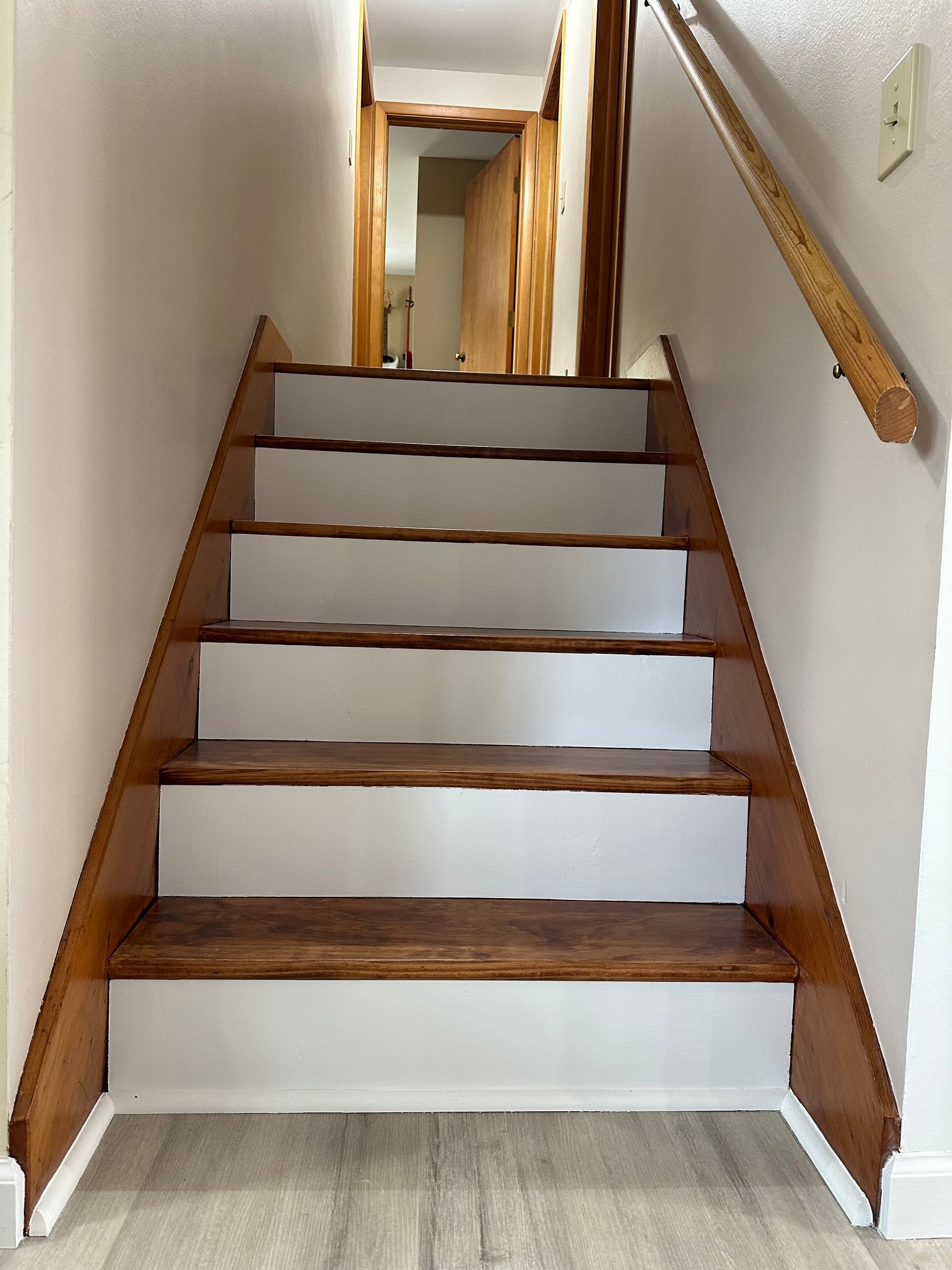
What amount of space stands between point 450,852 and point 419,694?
0.97 feet

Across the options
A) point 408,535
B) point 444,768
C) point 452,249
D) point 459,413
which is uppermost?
point 452,249

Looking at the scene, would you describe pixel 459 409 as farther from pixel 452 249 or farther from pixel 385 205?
pixel 452 249

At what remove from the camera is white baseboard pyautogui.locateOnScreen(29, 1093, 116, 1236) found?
946mm

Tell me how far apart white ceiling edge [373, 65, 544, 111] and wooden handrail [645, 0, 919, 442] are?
180 inches

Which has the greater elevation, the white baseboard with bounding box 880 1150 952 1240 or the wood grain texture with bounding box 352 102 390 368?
the wood grain texture with bounding box 352 102 390 368

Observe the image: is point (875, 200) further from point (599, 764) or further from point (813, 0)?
point (599, 764)

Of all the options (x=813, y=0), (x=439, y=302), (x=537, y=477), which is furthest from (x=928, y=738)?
(x=439, y=302)

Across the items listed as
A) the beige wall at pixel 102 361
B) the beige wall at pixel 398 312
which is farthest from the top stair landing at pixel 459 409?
the beige wall at pixel 398 312

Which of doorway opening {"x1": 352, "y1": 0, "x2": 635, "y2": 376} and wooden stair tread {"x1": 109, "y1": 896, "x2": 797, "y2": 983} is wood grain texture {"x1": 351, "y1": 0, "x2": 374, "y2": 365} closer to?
doorway opening {"x1": 352, "y1": 0, "x2": 635, "y2": 376}

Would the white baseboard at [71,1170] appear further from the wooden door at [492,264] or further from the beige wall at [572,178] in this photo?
the wooden door at [492,264]

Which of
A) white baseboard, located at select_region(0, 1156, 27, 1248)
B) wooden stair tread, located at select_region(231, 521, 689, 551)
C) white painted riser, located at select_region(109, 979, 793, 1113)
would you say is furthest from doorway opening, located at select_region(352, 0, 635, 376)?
white baseboard, located at select_region(0, 1156, 27, 1248)

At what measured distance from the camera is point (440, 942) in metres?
1.20

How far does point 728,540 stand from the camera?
165cm

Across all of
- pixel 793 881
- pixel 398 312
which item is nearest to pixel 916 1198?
pixel 793 881
